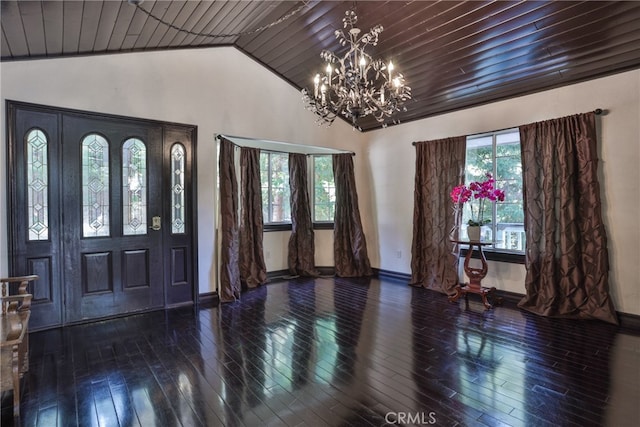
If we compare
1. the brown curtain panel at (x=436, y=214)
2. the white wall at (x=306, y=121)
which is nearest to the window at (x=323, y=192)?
the white wall at (x=306, y=121)

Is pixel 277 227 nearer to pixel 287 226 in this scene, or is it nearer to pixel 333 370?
pixel 287 226

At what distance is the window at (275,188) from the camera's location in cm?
604

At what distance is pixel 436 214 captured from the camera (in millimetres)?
5078

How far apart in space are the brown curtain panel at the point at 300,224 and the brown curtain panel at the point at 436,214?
5.99 feet

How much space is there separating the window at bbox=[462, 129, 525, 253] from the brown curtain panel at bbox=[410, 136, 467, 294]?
0.86ft

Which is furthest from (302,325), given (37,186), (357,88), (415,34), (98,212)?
(415,34)

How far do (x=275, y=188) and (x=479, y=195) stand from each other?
340cm

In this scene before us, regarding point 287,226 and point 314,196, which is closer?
point 287,226

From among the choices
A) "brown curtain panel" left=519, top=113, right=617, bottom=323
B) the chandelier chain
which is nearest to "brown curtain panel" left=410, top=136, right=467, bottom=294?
"brown curtain panel" left=519, top=113, right=617, bottom=323

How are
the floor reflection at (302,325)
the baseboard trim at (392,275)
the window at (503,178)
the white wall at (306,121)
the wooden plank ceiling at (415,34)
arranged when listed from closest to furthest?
the floor reflection at (302,325), the wooden plank ceiling at (415,34), the white wall at (306,121), the window at (503,178), the baseboard trim at (392,275)

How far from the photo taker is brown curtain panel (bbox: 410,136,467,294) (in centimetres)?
486

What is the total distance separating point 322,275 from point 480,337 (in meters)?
3.19

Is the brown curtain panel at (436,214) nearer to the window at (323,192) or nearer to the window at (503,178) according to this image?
the window at (503,178)

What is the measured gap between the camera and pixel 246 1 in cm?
333
